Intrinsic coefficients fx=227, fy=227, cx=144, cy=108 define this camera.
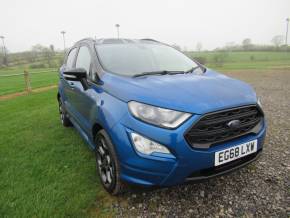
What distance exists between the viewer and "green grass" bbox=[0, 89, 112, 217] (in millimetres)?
2262

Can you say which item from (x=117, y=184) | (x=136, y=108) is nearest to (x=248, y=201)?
(x=117, y=184)

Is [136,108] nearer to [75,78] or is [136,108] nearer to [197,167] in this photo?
[197,167]

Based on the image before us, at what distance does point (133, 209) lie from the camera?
7.39 feet

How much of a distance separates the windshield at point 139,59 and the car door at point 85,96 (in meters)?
0.23

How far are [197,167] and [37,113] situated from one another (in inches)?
217

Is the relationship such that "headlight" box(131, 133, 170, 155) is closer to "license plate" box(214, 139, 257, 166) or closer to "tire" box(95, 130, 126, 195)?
"tire" box(95, 130, 126, 195)

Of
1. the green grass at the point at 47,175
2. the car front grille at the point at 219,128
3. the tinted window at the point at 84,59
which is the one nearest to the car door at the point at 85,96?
the tinted window at the point at 84,59

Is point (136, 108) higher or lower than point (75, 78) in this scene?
lower

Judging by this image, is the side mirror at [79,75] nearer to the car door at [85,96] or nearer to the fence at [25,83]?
the car door at [85,96]

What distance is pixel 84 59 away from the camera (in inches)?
130

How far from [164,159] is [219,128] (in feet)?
1.77

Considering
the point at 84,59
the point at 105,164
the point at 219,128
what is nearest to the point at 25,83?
the point at 84,59

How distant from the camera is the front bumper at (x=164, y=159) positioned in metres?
1.79

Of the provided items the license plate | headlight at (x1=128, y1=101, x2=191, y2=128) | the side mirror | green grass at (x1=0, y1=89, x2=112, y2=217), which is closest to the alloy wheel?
green grass at (x1=0, y1=89, x2=112, y2=217)
